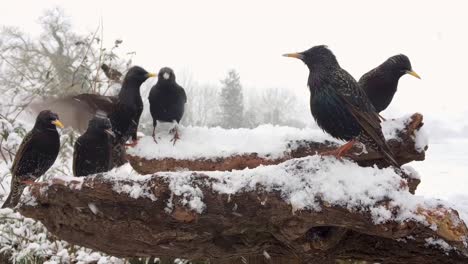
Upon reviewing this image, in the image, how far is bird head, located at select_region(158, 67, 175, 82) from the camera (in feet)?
13.5

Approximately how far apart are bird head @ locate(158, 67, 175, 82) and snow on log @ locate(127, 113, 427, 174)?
2.12ft

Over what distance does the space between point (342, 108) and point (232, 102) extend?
74.8 ft

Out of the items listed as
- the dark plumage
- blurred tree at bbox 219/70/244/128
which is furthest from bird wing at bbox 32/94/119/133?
blurred tree at bbox 219/70/244/128

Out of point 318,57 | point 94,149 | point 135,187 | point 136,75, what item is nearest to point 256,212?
point 135,187

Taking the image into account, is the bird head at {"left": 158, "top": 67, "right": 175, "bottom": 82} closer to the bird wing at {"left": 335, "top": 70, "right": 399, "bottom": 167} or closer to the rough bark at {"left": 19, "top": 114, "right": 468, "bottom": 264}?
the bird wing at {"left": 335, "top": 70, "right": 399, "bottom": 167}

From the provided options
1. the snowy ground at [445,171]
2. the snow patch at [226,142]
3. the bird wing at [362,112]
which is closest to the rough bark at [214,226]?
the bird wing at [362,112]

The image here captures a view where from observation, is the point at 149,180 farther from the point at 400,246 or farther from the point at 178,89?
the point at 178,89

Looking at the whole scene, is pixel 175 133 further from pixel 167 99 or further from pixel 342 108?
pixel 342 108

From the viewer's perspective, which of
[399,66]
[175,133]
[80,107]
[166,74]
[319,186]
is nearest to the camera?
[319,186]

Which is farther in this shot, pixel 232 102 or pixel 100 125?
pixel 232 102

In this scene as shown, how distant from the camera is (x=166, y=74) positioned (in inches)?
162

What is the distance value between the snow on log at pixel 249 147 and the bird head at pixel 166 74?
645mm

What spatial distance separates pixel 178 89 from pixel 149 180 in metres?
2.67

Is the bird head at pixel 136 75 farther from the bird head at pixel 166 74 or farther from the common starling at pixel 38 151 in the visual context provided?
the common starling at pixel 38 151
